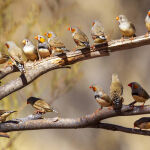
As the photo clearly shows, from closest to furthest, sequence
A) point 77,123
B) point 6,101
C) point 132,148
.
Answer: point 77,123 → point 6,101 → point 132,148

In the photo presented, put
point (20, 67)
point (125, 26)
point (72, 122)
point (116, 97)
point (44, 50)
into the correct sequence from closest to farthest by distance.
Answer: point (116, 97) → point (72, 122) → point (20, 67) → point (125, 26) → point (44, 50)

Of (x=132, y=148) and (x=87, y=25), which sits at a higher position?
(x=87, y=25)

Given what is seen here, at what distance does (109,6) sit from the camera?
22.4 feet

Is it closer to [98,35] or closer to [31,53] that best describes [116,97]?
[98,35]

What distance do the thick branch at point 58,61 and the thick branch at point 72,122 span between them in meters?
0.33

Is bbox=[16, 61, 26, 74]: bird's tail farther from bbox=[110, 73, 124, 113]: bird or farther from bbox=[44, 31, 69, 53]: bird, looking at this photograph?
bbox=[110, 73, 124, 113]: bird

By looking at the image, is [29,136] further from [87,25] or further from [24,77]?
[24,77]

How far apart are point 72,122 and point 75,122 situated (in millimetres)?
27

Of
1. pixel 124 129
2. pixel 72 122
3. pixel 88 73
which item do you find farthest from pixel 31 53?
pixel 88 73

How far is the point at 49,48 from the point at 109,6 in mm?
3836

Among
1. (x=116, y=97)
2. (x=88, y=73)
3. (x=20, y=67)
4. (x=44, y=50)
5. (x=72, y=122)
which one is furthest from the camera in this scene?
(x=88, y=73)

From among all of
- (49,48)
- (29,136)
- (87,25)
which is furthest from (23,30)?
(49,48)

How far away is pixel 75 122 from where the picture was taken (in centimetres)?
270

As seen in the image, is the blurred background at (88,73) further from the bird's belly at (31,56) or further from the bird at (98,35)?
the bird at (98,35)
